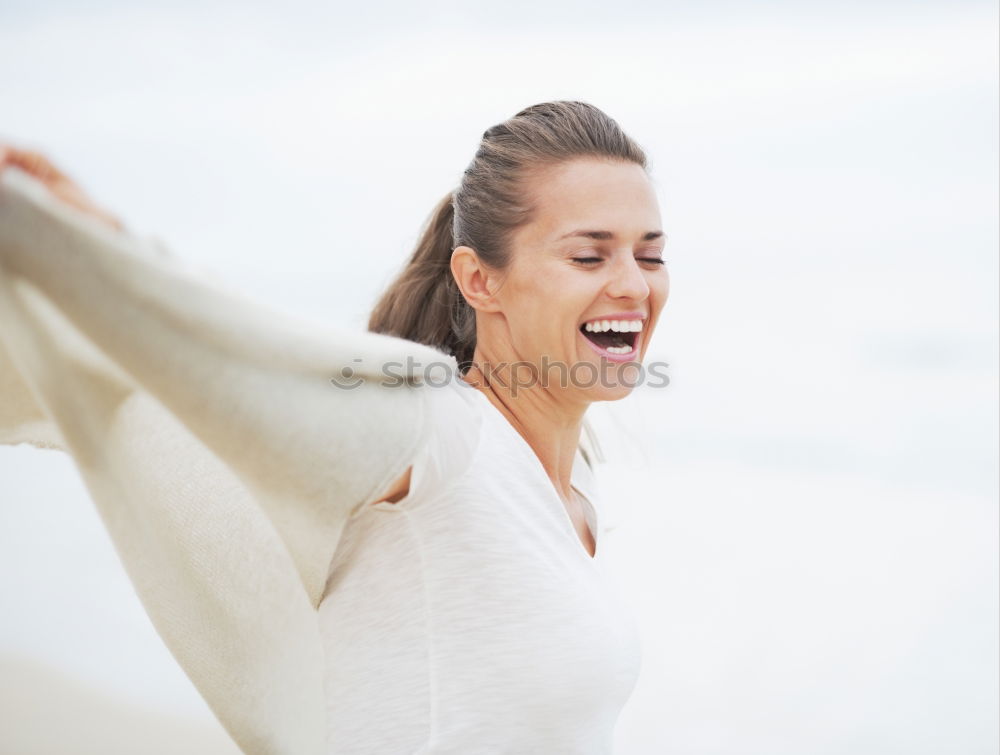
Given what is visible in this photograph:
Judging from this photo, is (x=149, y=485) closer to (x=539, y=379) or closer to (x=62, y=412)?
(x=62, y=412)

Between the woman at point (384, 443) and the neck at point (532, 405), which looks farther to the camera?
the neck at point (532, 405)

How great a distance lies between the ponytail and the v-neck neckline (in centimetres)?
34

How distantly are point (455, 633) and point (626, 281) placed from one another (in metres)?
0.75

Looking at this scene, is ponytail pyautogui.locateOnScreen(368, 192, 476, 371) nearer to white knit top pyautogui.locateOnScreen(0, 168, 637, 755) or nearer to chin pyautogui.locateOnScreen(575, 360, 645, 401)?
chin pyautogui.locateOnScreen(575, 360, 645, 401)

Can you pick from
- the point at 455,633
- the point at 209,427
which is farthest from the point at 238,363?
the point at 455,633

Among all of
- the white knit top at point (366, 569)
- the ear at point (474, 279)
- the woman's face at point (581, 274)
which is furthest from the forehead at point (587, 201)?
the white knit top at point (366, 569)

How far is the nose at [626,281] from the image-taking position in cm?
195

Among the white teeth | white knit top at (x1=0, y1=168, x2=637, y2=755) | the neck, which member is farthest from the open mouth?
white knit top at (x1=0, y1=168, x2=637, y2=755)

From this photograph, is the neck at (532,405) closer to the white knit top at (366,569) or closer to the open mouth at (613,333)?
the open mouth at (613,333)

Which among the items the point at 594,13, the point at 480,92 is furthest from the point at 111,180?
the point at 594,13

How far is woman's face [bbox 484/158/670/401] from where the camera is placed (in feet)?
6.37

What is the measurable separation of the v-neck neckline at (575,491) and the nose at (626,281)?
1.04ft

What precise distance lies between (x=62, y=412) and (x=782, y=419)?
10.4 metres

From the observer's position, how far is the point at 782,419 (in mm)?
A: 11000
